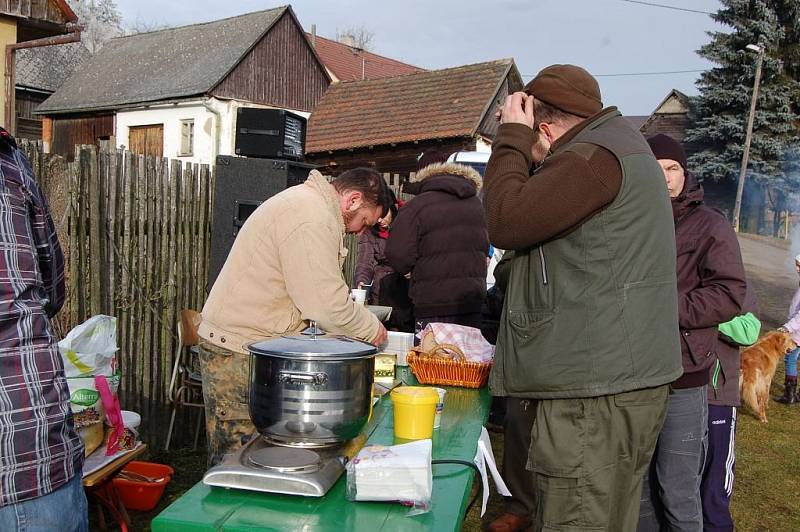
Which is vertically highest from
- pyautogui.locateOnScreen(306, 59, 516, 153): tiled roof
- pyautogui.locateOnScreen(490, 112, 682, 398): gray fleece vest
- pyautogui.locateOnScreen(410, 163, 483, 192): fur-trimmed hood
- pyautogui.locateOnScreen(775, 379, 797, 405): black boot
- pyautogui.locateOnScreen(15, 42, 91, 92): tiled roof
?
pyautogui.locateOnScreen(15, 42, 91, 92): tiled roof

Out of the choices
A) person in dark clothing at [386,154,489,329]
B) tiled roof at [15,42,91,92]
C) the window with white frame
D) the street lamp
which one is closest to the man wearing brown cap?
person in dark clothing at [386,154,489,329]

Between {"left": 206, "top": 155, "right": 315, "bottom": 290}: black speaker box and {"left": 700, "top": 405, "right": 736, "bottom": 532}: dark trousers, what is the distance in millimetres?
3024

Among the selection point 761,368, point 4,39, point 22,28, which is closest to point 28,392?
point 761,368

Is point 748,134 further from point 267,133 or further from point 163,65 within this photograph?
point 267,133

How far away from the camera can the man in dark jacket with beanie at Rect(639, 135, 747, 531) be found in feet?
9.25

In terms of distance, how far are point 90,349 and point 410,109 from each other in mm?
15349

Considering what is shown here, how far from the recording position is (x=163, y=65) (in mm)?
22188

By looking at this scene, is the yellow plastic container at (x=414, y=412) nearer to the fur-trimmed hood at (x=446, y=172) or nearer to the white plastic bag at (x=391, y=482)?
the white plastic bag at (x=391, y=482)

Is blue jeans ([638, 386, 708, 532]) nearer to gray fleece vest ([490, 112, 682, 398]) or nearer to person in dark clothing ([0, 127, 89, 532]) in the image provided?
gray fleece vest ([490, 112, 682, 398])

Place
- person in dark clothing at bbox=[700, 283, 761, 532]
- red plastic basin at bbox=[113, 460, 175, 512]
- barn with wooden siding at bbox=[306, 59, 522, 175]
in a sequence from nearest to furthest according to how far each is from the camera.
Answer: person in dark clothing at bbox=[700, 283, 761, 532] → red plastic basin at bbox=[113, 460, 175, 512] → barn with wooden siding at bbox=[306, 59, 522, 175]

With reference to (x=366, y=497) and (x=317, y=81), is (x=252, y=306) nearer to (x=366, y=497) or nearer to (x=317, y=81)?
(x=366, y=497)

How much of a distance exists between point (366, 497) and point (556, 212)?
2.86 feet

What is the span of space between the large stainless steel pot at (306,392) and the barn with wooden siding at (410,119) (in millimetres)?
14815

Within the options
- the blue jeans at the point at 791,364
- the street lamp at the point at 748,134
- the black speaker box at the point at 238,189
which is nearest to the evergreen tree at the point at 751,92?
the street lamp at the point at 748,134
